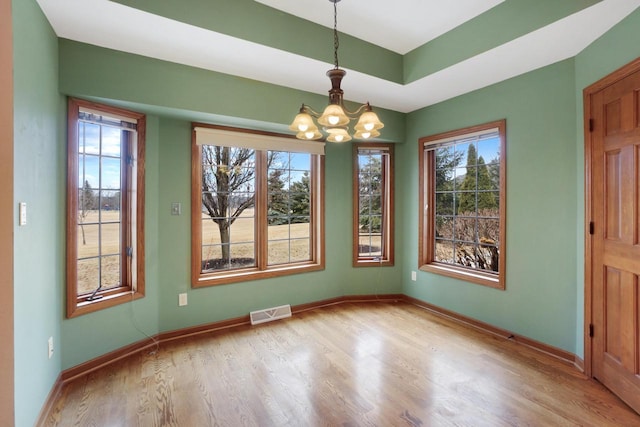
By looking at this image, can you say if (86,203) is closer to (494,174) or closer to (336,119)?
(336,119)

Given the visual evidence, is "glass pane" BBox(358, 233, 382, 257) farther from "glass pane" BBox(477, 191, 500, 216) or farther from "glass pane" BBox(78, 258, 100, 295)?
"glass pane" BBox(78, 258, 100, 295)

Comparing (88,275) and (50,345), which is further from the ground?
(88,275)

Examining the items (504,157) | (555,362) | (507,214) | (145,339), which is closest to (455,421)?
(555,362)

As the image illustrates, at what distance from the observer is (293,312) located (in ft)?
12.1

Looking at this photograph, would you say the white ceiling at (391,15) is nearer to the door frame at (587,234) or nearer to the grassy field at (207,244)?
the door frame at (587,234)

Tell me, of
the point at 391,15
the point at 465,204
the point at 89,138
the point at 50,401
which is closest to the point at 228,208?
the point at 89,138

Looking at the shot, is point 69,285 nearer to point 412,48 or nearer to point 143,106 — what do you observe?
point 143,106

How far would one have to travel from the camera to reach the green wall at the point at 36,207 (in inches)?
61.2

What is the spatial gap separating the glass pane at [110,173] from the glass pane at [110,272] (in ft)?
2.12

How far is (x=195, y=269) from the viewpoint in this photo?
10.1 ft

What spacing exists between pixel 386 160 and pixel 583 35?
7.58 feet

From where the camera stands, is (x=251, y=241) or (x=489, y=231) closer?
(x=489, y=231)

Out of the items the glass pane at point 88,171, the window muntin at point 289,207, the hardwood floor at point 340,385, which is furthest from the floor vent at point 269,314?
the glass pane at point 88,171

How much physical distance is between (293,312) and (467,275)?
206 centimetres
